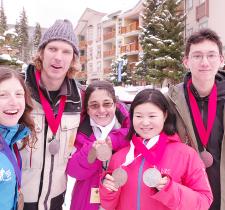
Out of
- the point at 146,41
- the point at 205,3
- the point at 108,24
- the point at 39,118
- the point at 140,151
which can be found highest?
the point at 108,24

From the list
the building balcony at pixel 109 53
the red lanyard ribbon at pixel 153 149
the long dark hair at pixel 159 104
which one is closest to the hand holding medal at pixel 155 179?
the red lanyard ribbon at pixel 153 149

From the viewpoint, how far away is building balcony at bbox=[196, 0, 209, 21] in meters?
23.4

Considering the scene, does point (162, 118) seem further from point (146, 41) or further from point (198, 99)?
point (146, 41)

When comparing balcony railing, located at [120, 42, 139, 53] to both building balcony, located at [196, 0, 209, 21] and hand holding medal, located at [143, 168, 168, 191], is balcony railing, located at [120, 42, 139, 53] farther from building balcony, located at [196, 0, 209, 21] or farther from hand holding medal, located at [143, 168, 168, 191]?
hand holding medal, located at [143, 168, 168, 191]

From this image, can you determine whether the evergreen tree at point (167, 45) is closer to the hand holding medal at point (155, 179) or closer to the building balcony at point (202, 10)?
the building balcony at point (202, 10)

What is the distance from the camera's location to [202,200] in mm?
2635

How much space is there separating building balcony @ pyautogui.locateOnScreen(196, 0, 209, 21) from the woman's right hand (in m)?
22.6

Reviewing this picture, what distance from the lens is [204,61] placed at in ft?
10.3

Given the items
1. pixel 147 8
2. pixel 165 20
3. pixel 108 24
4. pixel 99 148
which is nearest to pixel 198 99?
pixel 99 148

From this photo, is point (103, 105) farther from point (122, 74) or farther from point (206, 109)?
Answer: point (122, 74)

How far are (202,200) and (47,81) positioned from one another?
5.43 feet

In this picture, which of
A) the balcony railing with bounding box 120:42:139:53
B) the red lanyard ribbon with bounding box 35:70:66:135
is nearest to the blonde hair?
the red lanyard ribbon with bounding box 35:70:66:135

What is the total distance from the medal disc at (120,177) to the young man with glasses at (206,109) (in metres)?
0.76

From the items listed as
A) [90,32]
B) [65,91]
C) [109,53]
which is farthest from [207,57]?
[90,32]
